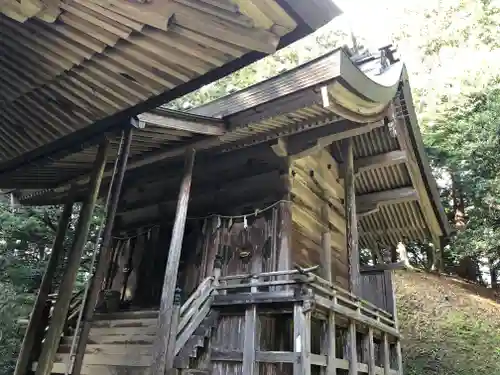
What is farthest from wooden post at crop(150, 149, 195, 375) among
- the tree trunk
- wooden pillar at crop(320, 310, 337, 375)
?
the tree trunk

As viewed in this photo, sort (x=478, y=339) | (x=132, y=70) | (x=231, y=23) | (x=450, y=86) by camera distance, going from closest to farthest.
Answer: (x=231, y=23), (x=132, y=70), (x=478, y=339), (x=450, y=86)

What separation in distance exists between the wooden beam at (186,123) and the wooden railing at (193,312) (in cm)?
224

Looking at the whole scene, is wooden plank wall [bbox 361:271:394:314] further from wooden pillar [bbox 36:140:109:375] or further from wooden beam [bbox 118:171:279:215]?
wooden pillar [bbox 36:140:109:375]

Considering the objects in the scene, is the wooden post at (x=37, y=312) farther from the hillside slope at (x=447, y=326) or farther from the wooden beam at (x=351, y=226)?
the hillside slope at (x=447, y=326)

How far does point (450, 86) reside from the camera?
63.1ft

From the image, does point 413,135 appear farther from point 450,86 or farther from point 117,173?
point 450,86

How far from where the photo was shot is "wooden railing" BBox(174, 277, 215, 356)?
593 cm

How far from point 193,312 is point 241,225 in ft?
7.63

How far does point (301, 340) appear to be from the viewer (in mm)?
5754

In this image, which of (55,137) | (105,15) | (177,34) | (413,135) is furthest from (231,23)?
(413,135)

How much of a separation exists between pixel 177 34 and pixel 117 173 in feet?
9.03

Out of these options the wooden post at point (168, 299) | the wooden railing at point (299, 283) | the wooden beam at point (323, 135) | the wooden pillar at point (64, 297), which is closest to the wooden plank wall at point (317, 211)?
the wooden beam at point (323, 135)

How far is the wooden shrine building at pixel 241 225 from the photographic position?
5762 mm

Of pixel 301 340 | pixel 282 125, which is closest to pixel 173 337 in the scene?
pixel 301 340
